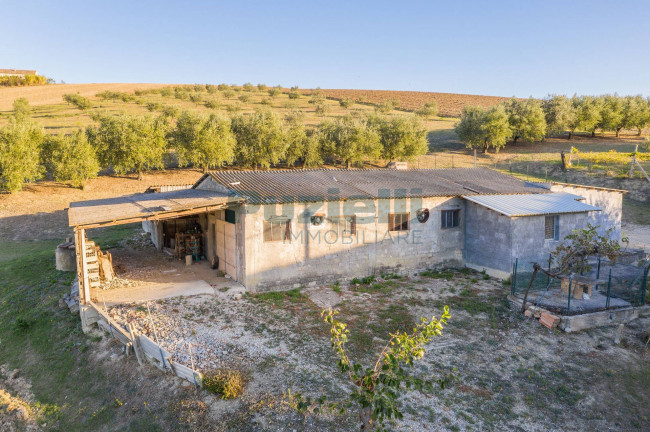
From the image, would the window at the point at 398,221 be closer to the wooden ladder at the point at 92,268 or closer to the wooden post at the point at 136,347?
the wooden post at the point at 136,347

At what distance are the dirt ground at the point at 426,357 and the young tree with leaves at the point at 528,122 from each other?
38.1 m

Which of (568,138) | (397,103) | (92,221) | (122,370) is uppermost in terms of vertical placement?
(397,103)

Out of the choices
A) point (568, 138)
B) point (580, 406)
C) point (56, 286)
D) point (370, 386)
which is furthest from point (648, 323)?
point (568, 138)

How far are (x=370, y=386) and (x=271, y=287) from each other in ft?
31.2

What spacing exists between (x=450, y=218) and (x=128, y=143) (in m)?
27.0

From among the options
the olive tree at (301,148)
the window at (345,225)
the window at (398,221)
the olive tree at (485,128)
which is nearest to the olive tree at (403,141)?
the olive tree at (301,148)

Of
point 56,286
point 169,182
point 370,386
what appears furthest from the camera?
point 169,182

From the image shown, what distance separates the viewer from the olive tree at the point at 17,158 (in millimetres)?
28734

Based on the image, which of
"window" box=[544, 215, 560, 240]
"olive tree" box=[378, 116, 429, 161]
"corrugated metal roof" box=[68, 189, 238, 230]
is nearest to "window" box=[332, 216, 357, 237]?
"corrugated metal roof" box=[68, 189, 238, 230]

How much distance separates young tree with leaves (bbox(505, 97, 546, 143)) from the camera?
152 feet

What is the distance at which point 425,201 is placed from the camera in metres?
17.4

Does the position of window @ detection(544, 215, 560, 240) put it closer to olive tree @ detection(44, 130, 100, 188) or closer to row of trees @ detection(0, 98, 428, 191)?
row of trees @ detection(0, 98, 428, 191)

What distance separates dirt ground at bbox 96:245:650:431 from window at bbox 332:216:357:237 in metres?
2.44

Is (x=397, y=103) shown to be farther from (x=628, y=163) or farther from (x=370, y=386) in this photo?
(x=370, y=386)
